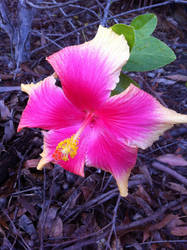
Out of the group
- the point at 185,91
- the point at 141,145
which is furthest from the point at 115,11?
the point at 141,145

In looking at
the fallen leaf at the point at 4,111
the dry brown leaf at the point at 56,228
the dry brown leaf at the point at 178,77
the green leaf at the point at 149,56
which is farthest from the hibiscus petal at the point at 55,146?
the dry brown leaf at the point at 178,77

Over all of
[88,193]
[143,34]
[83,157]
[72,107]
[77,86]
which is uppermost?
[143,34]

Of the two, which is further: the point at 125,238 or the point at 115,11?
the point at 115,11

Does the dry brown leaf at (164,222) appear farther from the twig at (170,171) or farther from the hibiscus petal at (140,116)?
the hibiscus petal at (140,116)

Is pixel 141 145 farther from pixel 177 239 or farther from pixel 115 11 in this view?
pixel 115 11

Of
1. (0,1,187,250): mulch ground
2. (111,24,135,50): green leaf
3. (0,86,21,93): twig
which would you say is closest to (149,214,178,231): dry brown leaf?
(0,1,187,250): mulch ground

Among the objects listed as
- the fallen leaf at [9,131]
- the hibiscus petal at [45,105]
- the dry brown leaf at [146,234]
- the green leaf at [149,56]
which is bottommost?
the dry brown leaf at [146,234]

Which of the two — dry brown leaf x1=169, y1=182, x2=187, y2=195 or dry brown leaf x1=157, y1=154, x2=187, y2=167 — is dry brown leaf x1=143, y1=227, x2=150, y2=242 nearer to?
dry brown leaf x1=169, y1=182, x2=187, y2=195
